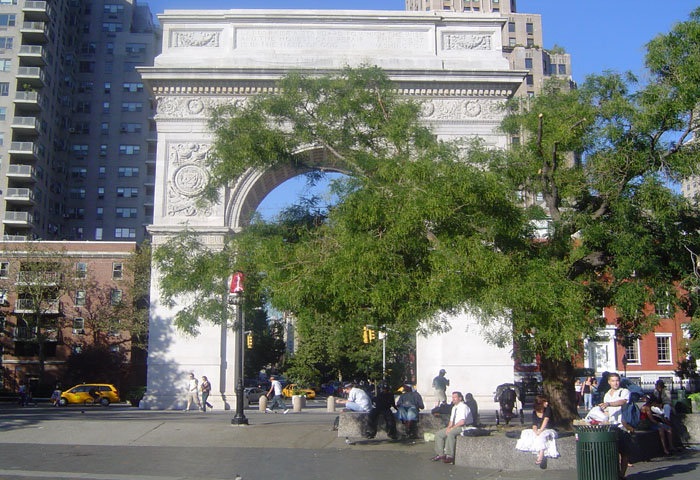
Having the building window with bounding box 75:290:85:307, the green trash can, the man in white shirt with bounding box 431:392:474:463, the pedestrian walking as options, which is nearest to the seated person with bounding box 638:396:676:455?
the man in white shirt with bounding box 431:392:474:463

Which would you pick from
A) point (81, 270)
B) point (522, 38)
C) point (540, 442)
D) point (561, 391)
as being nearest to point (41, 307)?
point (81, 270)

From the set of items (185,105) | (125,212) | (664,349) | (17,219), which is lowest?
(664,349)

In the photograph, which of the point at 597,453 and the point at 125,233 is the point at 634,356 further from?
the point at 125,233

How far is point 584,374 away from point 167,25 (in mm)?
30742

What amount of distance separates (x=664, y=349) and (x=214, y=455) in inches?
1757

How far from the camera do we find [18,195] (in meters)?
65.9

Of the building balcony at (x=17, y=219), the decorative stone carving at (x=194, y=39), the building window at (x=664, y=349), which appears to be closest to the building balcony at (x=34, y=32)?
the building balcony at (x=17, y=219)

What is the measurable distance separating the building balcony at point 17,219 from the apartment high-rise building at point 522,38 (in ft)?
180

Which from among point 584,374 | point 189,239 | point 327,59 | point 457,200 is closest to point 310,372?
point 584,374

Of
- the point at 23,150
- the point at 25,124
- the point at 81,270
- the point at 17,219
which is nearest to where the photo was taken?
the point at 81,270

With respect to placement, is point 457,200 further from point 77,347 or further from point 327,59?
point 77,347

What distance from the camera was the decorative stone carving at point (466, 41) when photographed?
31.4m

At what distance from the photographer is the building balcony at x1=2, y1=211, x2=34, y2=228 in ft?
213

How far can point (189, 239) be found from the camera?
1770 cm
